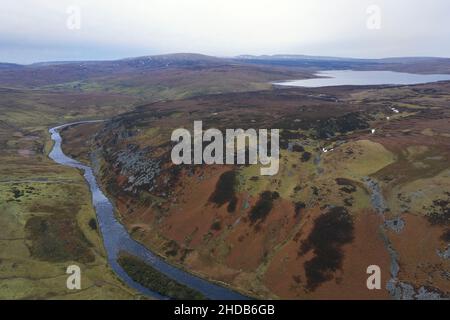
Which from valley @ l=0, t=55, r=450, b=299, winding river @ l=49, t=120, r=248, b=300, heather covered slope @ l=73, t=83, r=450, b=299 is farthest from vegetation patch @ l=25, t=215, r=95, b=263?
heather covered slope @ l=73, t=83, r=450, b=299

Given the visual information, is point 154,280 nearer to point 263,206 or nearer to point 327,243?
point 263,206

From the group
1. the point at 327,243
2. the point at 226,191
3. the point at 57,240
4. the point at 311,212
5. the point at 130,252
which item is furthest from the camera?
the point at 226,191

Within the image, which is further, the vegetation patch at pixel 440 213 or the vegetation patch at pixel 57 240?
the vegetation patch at pixel 57 240

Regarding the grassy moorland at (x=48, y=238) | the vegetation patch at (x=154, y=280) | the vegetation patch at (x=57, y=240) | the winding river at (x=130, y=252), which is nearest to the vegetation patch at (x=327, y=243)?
the winding river at (x=130, y=252)

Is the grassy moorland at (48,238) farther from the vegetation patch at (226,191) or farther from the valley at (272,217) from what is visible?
the vegetation patch at (226,191)

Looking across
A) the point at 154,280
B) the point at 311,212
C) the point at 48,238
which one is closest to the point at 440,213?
the point at 311,212

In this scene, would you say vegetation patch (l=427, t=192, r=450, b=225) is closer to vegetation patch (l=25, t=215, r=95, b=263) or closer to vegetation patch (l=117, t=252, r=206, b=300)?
vegetation patch (l=117, t=252, r=206, b=300)

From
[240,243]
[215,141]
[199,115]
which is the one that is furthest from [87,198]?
[199,115]
